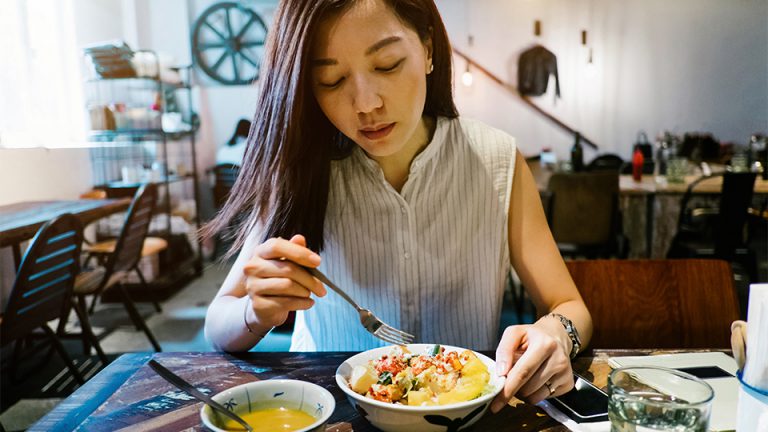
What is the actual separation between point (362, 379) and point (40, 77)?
2.80 metres

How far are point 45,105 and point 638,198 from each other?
3.76 m

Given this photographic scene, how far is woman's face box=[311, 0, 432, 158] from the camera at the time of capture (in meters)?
0.97

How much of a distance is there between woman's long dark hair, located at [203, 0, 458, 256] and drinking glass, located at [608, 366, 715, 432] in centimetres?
71

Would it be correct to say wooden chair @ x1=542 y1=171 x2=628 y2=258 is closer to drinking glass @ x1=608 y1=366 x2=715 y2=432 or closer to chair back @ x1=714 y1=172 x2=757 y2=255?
chair back @ x1=714 y1=172 x2=757 y2=255

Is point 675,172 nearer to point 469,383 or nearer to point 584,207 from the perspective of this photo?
point 584,207

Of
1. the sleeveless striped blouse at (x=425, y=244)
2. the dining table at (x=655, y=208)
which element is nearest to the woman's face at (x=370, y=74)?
the sleeveless striped blouse at (x=425, y=244)

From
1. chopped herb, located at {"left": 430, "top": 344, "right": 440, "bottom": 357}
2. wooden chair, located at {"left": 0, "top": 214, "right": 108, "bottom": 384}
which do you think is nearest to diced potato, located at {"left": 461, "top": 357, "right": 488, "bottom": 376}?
chopped herb, located at {"left": 430, "top": 344, "right": 440, "bottom": 357}

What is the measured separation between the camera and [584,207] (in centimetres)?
372

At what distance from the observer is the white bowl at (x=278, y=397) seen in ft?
2.30

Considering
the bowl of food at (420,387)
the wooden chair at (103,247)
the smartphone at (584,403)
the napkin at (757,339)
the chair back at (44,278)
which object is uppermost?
the napkin at (757,339)

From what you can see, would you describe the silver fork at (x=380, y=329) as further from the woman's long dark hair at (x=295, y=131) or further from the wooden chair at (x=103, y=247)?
the wooden chair at (x=103, y=247)

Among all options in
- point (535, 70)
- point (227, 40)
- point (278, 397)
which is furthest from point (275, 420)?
point (535, 70)

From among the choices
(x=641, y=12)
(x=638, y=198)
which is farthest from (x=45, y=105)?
(x=641, y=12)

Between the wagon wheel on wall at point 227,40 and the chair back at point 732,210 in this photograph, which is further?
the wagon wheel on wall at point 227,40
